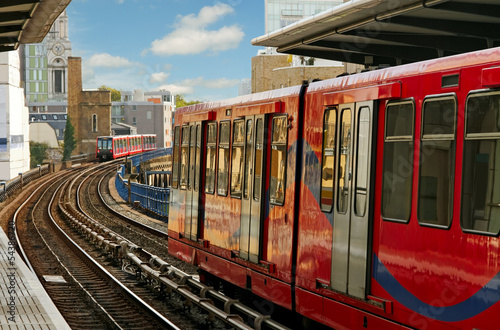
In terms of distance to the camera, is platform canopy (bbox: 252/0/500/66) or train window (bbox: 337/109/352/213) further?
platform canopy (bbox: 252/0/500/66)

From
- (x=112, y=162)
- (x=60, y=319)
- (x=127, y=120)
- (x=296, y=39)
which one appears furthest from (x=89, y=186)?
(x=127, y=120)

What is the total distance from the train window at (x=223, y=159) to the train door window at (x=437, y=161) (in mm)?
5457

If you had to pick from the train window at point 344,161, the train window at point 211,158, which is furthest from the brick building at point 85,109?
the train window at point 344,161

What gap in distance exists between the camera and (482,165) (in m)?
6.34

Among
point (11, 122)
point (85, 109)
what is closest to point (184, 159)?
point (11, 122)

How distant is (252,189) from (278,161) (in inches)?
34.8

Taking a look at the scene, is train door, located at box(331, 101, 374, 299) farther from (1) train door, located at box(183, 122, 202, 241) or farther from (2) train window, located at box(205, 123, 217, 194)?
(1) train door, located at box(183, 122, 202, 241)

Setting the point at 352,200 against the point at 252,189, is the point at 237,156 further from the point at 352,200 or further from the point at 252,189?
the point at 352,200

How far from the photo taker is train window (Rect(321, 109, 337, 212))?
8.77 meters

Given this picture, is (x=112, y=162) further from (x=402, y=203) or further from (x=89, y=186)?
(x=402, y=203)

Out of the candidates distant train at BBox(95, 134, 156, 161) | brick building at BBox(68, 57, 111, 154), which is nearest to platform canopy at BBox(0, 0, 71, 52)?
distant train at BBox(95, 134, 156, 161)

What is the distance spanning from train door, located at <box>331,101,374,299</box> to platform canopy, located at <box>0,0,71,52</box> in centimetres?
590

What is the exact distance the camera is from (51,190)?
48.9 metres

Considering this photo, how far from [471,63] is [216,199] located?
6.71 m
